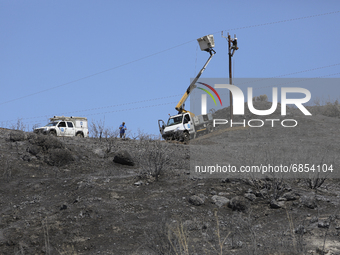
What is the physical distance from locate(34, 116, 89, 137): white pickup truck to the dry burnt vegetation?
8700 mm

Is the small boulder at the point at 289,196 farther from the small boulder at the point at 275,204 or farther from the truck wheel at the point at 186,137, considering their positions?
the truck wheel at the point at 186,137

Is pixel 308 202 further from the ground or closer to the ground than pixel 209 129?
closer to the ground

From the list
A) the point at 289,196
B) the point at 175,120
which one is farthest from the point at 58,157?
the point at 175,120

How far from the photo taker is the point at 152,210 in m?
8.52

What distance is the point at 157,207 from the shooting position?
8.67 meters

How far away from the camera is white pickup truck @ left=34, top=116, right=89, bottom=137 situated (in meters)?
22.6

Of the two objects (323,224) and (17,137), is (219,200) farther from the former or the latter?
(17,137)

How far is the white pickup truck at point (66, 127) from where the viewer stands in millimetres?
22578

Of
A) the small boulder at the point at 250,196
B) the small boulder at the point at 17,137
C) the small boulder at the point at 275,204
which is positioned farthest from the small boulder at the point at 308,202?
the small boulder at the point at 17,137

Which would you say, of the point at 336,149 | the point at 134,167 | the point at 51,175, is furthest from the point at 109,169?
the point at 336,149

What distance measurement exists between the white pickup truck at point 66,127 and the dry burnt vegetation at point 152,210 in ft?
28.5

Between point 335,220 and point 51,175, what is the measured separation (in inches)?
351

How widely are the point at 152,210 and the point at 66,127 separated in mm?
16441

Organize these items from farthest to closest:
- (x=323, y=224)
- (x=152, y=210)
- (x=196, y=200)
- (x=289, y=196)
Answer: (x=289, y=196) < (x=196, y=200) < (x=152, y=210) < (x=323, y=224)
